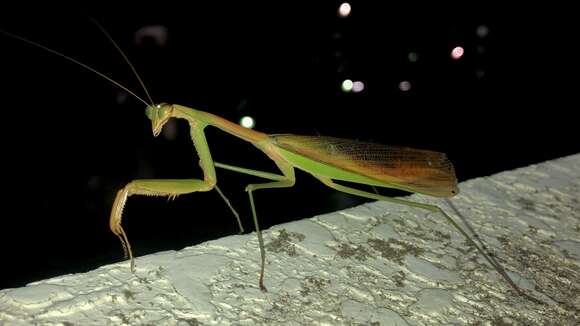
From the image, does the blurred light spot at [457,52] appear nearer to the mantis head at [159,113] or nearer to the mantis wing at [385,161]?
the mantis wing at [385,161]

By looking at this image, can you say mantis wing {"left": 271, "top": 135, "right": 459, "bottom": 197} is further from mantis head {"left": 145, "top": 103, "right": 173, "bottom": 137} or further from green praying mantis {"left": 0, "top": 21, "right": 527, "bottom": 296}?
mantis head {"left": 145, "top": 103, "right": 173, "bottom": 137}

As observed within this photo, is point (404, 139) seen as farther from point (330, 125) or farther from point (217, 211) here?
point (217, 211)

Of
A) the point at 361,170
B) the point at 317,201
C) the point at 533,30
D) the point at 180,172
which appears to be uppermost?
the point at 533,30

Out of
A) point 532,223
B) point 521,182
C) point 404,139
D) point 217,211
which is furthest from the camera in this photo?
point 404,139

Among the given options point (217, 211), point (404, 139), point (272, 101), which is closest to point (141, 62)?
point (272, 101)

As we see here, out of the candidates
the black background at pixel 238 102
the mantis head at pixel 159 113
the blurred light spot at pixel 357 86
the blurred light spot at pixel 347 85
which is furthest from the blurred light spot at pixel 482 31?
the mantis head at pixel 159 113

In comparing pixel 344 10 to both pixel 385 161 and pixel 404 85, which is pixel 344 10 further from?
pixel 385 161

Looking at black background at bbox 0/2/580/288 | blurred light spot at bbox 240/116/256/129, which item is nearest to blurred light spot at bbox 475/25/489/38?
black background at bbox 0/2/580/288

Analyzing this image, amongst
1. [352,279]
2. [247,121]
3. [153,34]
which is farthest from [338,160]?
[153,34]
